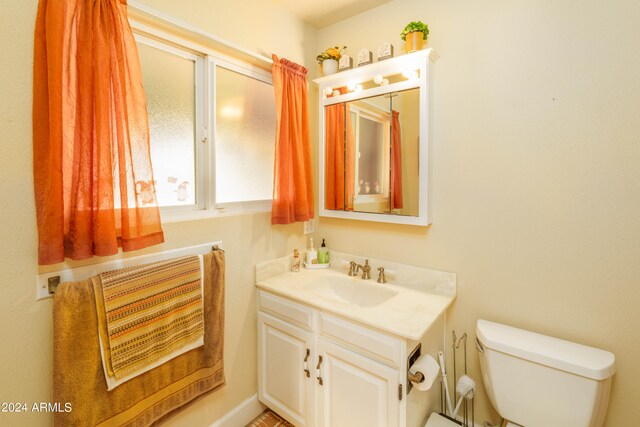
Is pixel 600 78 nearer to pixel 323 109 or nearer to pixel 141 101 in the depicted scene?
pixel 323 109

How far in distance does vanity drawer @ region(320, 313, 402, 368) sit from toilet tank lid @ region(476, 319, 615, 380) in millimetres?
454

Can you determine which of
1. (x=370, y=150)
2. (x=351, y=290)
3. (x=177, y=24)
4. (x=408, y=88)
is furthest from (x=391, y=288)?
(x=177, y=24)

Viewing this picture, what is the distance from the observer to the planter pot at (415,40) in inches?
63.9

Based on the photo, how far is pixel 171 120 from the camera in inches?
59.0

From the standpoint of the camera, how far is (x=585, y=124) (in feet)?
4.24

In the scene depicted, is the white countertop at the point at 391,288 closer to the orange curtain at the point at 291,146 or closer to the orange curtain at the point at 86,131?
the orange curtain at the point at 291,146

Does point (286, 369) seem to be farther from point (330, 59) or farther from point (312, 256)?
point (330, 59)

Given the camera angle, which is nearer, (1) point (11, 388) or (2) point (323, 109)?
(1) point (11, 388)

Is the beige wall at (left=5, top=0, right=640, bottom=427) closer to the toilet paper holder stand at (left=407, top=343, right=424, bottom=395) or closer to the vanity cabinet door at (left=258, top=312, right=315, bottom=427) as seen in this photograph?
the vanity cabinet door at (left=258, top=312, right=315, bottom=427)

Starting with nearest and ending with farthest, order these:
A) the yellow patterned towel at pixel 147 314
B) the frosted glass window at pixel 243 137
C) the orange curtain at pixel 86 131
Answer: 1. the orange curtain at pixel 86 131
2. the yellow patterned towel at pixel 147 314
3. the frosted glass window at pixel 243 137

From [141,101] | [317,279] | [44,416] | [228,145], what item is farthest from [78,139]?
[317,279]

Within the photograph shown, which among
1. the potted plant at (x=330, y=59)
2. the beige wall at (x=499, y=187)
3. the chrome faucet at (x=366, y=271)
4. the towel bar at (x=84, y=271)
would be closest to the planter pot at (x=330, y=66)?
the potted plant at (x=330, y=59)

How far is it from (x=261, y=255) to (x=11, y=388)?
1145 mm

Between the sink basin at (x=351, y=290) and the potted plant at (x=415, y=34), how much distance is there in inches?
53.7
